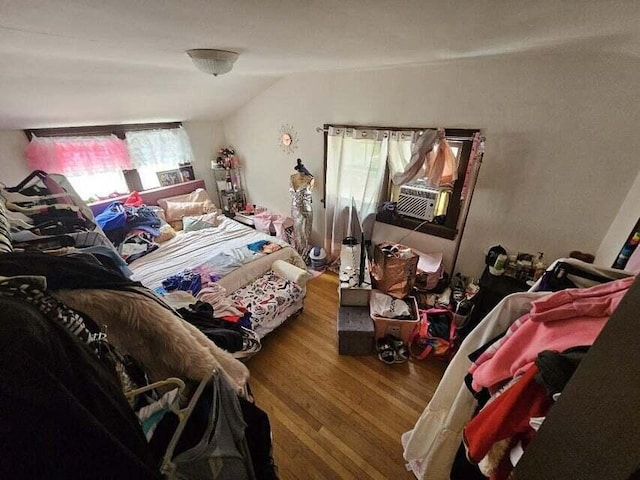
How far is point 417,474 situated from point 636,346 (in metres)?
1.52

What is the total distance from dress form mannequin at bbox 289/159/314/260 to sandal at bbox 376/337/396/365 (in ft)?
5.06

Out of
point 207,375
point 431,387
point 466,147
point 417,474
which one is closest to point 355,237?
point 466,147

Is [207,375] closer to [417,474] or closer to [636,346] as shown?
[636,346]

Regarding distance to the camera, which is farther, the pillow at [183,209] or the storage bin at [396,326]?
the pillow at [183,209]

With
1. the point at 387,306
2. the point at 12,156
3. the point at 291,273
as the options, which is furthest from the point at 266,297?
the point at 12,156

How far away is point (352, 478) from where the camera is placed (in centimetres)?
145

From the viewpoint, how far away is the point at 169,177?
357cm

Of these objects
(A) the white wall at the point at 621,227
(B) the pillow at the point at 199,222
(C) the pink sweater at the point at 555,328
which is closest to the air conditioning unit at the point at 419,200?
(A) the white wall at the point at 621,227

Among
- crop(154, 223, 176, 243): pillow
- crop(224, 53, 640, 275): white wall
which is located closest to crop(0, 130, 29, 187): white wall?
crop(154, 223, 176, 243): pillow

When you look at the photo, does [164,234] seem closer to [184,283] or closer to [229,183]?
[184,283]

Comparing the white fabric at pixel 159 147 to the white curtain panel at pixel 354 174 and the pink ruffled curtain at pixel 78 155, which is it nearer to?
the pink ruffled curtain at pixel 78 155

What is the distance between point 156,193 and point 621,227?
14.2ft

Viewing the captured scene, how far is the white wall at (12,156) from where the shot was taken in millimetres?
2367

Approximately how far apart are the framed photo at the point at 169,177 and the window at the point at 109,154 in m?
0.05
